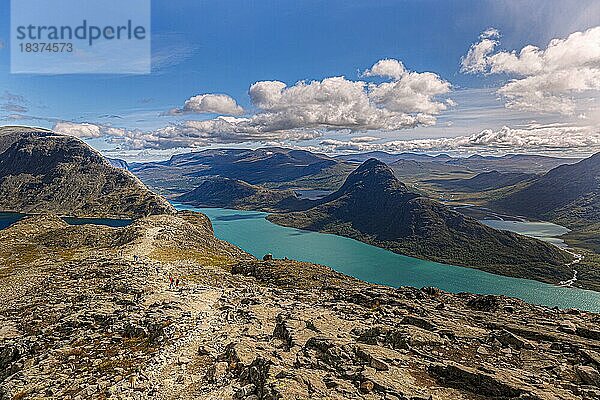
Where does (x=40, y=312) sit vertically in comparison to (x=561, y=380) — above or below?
below

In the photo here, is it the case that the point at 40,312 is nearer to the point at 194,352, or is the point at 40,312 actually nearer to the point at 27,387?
the point at 27,387

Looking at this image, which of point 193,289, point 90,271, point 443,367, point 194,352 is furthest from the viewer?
point 90,271

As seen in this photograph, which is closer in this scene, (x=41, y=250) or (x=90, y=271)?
(x=90, y=271)

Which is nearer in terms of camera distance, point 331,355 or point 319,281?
point 331,355

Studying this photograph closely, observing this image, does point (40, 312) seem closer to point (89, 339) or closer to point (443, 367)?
point (89, 339)

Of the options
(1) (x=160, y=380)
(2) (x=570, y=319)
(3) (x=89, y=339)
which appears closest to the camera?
(1) (x=160, y=380)

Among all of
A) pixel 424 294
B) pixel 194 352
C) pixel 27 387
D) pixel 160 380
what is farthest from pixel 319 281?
pixel 27 387

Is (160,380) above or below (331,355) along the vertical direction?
below

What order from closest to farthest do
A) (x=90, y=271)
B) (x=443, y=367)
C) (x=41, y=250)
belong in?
(x=443, y=367), (x=90, y=271), (x=41, y=250)

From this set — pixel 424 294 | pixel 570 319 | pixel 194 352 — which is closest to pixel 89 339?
pixel 194 352
